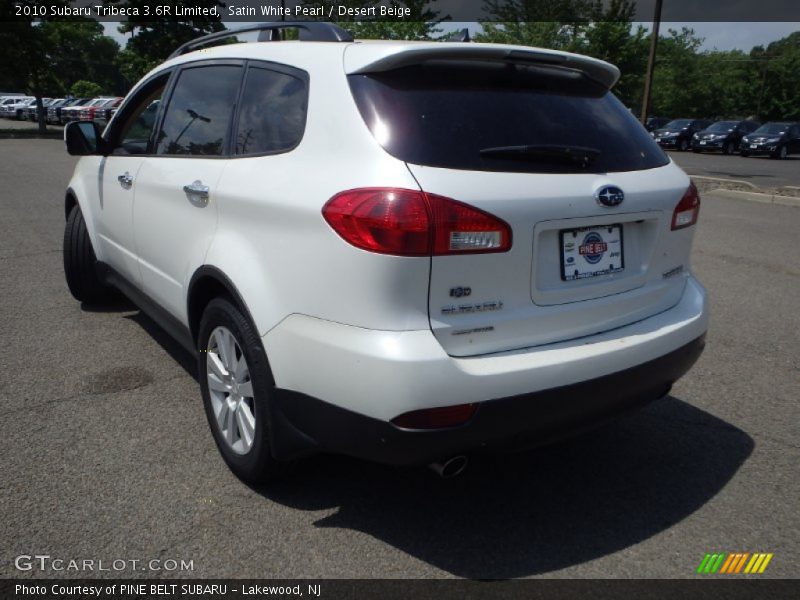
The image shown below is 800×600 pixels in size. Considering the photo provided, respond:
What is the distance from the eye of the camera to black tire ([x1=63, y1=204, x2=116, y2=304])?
4949mm

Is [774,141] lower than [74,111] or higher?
lower

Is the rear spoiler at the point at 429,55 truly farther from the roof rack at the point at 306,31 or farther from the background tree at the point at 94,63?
the background tree at the point at 94,63

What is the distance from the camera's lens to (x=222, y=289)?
2.81 meters

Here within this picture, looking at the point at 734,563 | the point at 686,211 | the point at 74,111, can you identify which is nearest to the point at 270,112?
the point at 686,211

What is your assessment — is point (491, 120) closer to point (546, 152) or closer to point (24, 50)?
point (546, 152)

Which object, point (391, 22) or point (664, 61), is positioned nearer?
point (391, 22)

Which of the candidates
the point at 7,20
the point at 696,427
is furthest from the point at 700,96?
the point at 696,427

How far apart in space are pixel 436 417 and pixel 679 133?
3256cm

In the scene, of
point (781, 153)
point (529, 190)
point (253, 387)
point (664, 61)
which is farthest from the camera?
point (664, 61)

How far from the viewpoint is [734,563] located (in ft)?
7.93

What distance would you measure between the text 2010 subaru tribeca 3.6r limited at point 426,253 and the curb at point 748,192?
996cm

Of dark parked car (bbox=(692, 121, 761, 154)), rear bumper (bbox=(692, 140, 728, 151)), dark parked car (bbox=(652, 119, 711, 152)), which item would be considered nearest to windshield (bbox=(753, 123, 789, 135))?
dark parked car (bbox=(692, 121, 761, 154))

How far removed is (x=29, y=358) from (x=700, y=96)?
64.0m
